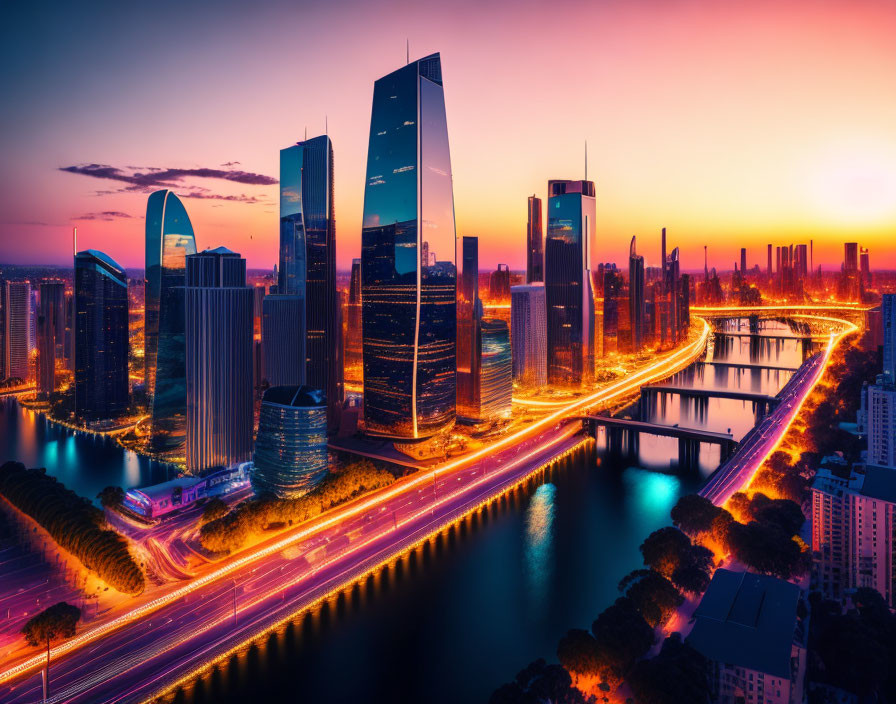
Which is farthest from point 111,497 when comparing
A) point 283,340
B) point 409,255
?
point 409,255

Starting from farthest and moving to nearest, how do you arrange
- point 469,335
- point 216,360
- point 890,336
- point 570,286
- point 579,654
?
point 570,286
point 469,335
point 890,336
point 216,360
point 579,654

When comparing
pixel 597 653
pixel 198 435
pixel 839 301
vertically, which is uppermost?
pixel 839 301

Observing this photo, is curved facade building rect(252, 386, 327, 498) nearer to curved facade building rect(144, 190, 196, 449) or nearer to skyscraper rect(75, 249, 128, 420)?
curved facade building rect(144, 190, 196, 449)

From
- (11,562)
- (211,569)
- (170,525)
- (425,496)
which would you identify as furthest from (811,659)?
(11,562)

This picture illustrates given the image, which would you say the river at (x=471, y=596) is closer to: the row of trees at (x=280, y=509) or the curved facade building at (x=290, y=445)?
the row of trees at (x=280, y=509)

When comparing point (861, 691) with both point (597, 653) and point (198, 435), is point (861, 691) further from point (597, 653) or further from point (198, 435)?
point (198, 435)

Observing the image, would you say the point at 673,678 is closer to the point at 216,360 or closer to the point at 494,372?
the point at 216,360

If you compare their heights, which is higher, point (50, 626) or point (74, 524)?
point (74, 524)
